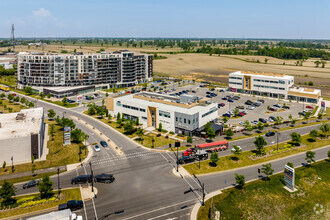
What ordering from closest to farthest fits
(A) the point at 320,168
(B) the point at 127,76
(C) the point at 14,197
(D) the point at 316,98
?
(C) the point at 14,197
(A) the point at 320,168
(D) the point at 316,98
(B) the point at 127,76

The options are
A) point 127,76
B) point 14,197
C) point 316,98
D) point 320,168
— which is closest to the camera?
point 14,197

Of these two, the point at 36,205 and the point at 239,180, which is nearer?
the point at 36,205

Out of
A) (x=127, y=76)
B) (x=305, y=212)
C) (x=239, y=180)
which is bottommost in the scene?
(x=305, y=212)

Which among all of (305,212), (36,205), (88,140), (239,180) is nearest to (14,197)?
(36,205)

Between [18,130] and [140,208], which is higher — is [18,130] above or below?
above

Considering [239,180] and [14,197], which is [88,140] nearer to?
[14,197]

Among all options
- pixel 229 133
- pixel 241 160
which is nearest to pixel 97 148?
pixel 241 160

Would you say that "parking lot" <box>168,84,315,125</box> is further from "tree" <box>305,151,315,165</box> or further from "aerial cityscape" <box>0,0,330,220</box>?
"tree" <box>305,151,315,165</box>

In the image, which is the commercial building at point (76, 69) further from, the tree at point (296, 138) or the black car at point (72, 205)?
the tree at point (296, 138)
